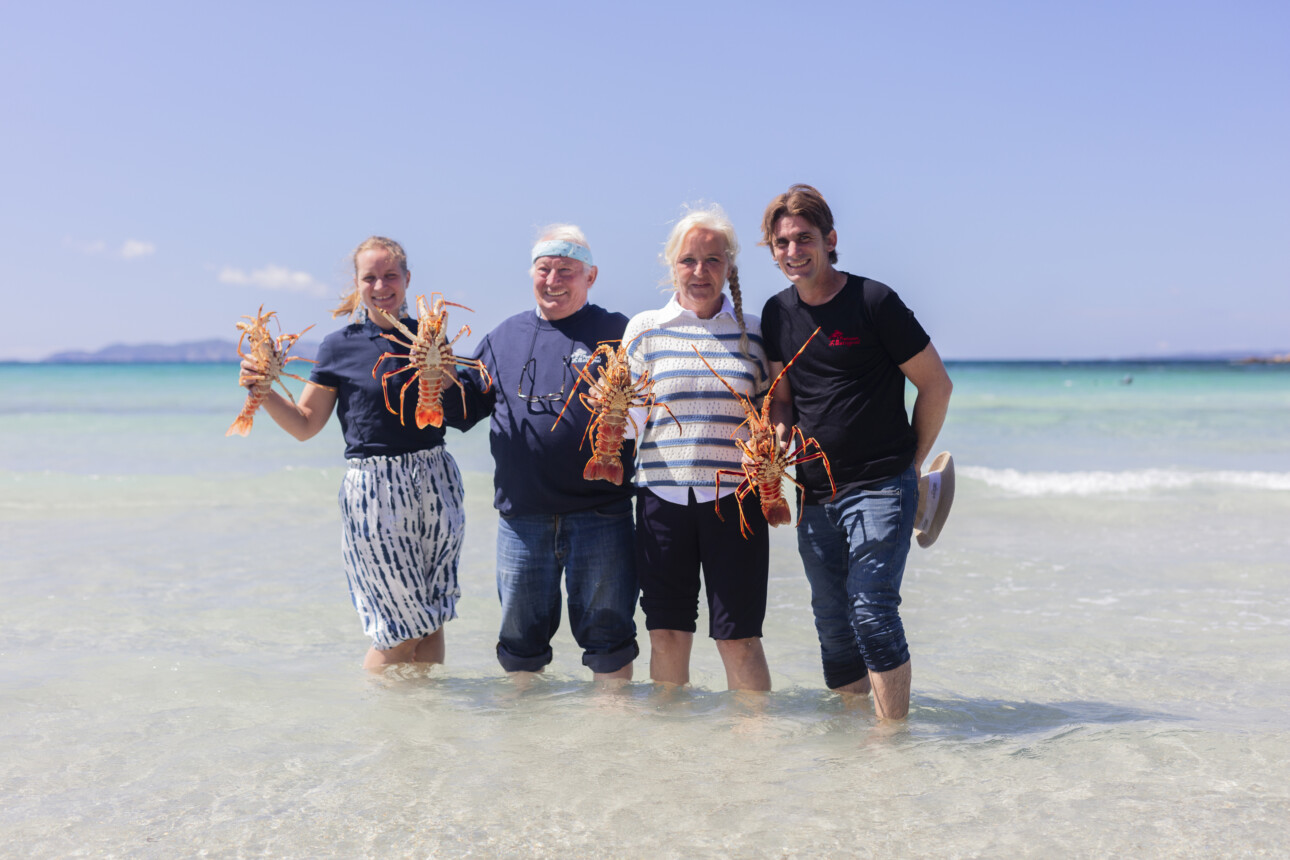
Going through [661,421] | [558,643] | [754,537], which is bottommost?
[558,643]

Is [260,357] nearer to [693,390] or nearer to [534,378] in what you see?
[534,378]

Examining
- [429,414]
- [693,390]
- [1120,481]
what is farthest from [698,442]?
[1120,481]

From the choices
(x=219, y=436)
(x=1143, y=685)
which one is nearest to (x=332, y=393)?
(x=1143, y=685)

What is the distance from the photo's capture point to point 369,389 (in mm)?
4035

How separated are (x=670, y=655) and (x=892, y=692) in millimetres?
929

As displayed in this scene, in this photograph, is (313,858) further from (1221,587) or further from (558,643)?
(1221,587)

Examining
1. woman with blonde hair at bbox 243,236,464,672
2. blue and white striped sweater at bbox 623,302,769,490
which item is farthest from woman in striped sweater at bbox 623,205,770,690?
woman with blonde hair at bbox 243,236,464,672

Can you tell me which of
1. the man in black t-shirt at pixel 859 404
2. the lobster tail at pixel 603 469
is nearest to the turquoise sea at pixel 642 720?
the man in black t-shirt at pixel 859 404

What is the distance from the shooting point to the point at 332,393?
418 centimetres

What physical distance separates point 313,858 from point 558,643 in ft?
10.5

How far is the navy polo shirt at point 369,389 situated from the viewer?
4.04 m

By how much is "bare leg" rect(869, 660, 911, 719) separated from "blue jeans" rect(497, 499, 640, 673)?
3.50 feet

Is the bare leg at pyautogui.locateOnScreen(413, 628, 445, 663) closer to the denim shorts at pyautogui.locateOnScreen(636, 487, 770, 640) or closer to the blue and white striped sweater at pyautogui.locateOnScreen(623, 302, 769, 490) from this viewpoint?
the denim shorts at pyautogui.locateOnScreen(636, 487, 770, 640)

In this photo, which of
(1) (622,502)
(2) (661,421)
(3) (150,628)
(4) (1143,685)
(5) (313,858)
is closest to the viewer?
(5) (313,858)
